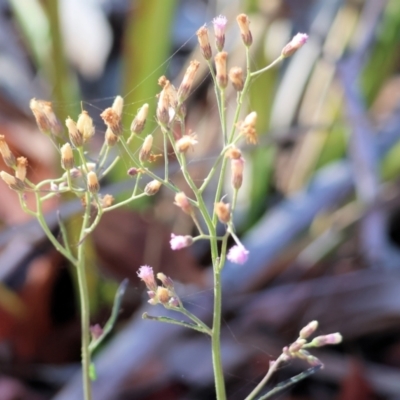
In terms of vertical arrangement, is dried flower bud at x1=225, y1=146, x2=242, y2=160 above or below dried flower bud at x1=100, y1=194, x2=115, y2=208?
below

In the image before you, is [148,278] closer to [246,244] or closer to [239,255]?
[239,255]

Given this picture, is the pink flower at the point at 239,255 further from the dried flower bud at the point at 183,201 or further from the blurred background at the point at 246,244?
the blurred background at the point at 246,244

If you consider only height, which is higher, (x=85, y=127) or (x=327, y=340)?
(x=85, y=127)

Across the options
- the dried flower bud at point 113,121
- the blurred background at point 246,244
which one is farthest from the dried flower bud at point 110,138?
the blurred background at point 246,244

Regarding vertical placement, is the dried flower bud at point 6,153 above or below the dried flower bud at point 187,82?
below

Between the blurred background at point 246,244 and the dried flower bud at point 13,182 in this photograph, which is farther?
the blurred background at point 246,244

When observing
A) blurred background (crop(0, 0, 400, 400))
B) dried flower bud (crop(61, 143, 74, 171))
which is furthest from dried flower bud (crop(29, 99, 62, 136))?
blurred background (crop(0, 0, 400, 400))

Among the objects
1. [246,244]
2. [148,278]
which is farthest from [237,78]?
[246,244]

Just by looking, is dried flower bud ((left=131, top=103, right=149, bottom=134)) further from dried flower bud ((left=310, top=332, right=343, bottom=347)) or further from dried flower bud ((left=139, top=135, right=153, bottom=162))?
dried flower bud ((left=310, top=332, right=343, bottom=347))
